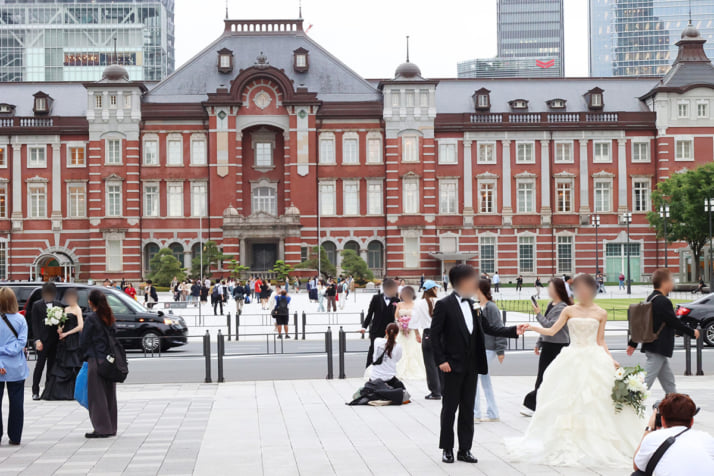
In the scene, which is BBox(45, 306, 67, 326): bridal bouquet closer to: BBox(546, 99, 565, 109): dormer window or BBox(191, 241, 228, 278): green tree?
BBox(191, 241, 228, 278): green tree

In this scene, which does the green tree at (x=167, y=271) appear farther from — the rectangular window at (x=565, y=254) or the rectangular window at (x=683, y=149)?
the rectangular window at (x=683, y=149)

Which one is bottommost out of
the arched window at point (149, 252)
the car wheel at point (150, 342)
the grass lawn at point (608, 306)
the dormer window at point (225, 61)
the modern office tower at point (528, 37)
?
the grass lawn at point (608, 306)

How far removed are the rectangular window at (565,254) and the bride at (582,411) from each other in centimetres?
5699

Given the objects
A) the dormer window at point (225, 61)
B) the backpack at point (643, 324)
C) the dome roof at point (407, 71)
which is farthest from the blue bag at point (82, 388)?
the dormer window at point (225, 61)

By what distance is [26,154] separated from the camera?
215 ft

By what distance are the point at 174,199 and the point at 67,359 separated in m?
52.2

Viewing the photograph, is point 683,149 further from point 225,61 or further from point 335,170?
point 225,61

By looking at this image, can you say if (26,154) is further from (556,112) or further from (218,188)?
(556,112)

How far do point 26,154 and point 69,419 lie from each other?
55.6 m

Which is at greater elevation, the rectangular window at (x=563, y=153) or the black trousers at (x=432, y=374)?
the rectangular window at (x=563, y=153)

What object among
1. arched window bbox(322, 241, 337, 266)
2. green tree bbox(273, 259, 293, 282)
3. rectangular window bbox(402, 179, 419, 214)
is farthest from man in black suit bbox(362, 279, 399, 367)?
arched window bbox(322, 241, 337, 266)

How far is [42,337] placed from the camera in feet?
48.7

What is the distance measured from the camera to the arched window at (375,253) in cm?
6606

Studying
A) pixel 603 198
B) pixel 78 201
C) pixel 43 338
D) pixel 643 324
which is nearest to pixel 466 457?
pixel 643 324
